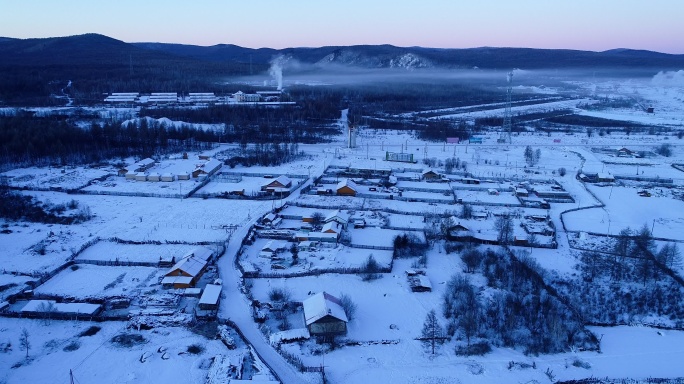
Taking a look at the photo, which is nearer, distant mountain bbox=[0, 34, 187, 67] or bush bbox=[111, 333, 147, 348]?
bush bbox=[111, 333, 147, 348]

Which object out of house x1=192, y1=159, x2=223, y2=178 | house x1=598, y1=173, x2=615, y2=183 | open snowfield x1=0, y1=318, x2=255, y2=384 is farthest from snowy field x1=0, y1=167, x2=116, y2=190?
house x1=598, y1=173, x2=615, y2=183

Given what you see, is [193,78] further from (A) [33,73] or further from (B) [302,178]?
(B) [302,178]

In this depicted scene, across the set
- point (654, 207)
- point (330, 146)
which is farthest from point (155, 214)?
point (654, 207)

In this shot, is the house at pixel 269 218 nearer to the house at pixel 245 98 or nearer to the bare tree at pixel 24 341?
the bare tree at pixel 24 341

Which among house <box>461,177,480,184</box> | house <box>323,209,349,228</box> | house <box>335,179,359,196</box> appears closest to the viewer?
house <box>323,209,349,228</box>

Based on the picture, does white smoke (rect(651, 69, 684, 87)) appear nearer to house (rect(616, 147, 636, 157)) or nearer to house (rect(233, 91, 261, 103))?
house (rect(616, 147, 636, 157))

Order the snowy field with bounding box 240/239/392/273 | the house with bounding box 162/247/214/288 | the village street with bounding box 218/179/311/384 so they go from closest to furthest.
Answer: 1. the village street with bounding box 218/179/311/384
2. the house with bounding box 162/247/214/288
3. the snowy field with bounding box 240/239/392/273

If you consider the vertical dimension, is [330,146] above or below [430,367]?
above

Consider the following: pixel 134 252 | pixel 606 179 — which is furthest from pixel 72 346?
pixel 606 179
